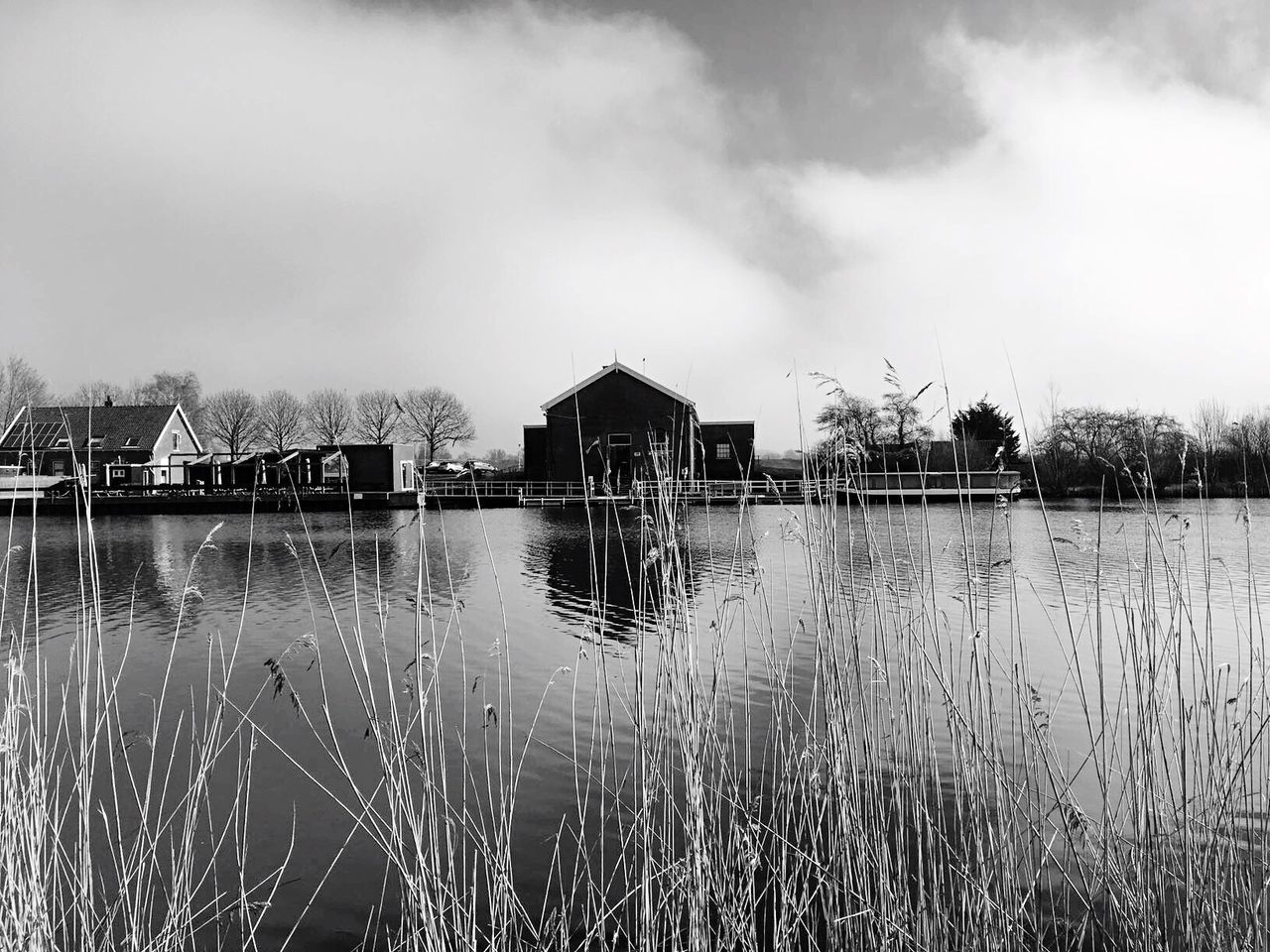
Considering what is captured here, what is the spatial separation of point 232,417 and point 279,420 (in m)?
3.35

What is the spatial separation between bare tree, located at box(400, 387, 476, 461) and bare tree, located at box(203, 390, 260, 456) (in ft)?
38.5

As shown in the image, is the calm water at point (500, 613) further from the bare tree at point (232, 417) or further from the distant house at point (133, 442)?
the bare tree at point (232, 417)

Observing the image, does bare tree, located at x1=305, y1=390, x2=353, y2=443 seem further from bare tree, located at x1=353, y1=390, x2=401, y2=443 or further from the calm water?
the calm water

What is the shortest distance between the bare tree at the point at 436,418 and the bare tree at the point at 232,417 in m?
11.7

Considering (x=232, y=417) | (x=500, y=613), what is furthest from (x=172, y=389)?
(x=500, y=613)

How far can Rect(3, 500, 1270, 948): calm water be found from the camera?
13.5 feet

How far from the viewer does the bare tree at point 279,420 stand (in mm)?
63719

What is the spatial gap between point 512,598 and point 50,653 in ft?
19.6

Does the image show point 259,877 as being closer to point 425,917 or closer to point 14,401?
point 425,917

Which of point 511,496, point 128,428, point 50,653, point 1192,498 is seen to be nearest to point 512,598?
point 50,653

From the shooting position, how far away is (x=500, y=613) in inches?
452

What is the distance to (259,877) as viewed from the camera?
438 cm

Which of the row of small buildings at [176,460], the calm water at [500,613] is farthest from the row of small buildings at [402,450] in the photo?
the calm water at [500,613]

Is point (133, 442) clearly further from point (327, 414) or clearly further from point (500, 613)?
point (500, 613)
